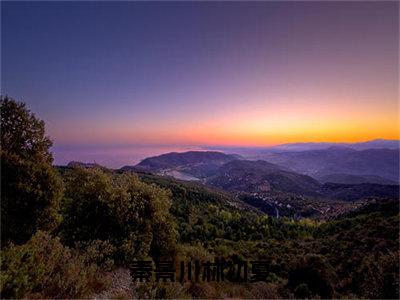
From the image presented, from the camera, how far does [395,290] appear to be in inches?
435

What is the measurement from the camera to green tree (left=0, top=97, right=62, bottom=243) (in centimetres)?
1045

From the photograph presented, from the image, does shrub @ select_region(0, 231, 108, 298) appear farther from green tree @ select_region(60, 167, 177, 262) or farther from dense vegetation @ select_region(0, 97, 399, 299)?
green tree @ select_region(60, 167, 177, 262)

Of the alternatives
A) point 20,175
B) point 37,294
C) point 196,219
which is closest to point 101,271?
point 37,294

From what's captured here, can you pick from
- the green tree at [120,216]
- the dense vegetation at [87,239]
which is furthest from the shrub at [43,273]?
the green tree at [120,216]

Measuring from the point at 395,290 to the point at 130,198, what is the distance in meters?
11.3

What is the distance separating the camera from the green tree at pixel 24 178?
34.3 feet

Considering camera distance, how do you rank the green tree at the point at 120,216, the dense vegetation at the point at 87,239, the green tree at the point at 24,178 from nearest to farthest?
the dense vegetation at the point at 87,239
the green tree at the point at 24,178
the green tree at the point at 120,216

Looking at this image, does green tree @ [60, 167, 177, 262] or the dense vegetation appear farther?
green tree @ [60, 167, 177, 262]

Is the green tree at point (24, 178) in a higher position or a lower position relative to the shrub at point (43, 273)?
higher

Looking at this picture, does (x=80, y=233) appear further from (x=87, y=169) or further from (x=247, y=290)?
(x=247, y=290)

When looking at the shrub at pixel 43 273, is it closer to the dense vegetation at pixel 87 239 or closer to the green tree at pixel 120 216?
the dense vegetation at pixel 87 239

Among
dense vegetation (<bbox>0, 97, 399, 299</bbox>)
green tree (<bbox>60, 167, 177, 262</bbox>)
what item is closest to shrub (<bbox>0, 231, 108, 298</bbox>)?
dense vegetation (<bbox>0, 97, 399, 299</bbox>)

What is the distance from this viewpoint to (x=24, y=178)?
1067 centimetres

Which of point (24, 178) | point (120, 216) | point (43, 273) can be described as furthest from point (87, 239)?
point (43, 273)
